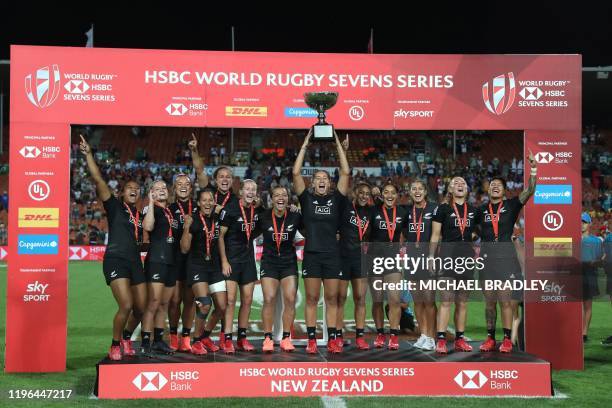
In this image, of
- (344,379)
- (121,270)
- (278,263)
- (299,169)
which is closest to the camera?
(344,379)

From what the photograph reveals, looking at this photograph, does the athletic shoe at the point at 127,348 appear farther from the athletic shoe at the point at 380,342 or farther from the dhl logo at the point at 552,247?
the dhl logo at the point at 552,247

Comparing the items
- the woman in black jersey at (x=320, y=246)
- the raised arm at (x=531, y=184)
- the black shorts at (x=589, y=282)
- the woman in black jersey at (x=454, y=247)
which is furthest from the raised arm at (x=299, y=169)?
the black shorts at (x=589, y=282)

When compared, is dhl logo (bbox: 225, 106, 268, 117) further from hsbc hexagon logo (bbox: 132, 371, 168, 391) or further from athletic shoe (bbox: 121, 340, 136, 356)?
hsbc hexagon logo (bbox: 132, 371, 168, 391)

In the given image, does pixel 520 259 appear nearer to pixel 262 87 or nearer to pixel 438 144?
pixel 262 87

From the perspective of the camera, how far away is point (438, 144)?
117 feet

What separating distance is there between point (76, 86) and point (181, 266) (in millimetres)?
2540

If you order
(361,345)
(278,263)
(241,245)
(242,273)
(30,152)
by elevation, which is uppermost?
(30,152)

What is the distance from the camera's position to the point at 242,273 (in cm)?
840

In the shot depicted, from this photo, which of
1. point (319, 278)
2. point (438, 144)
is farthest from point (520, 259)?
point (438, 144)

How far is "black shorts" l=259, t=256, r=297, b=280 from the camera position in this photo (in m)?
8.30

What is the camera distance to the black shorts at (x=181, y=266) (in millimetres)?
8297

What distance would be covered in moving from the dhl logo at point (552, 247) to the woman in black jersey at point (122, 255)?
4.86 metres

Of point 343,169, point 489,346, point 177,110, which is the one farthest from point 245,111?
point 489,346

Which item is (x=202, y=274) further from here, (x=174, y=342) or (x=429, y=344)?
(x=429, y=344)
